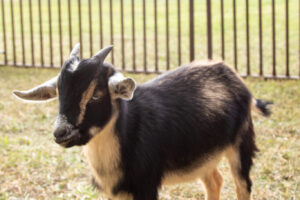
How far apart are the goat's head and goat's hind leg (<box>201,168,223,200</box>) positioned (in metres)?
1.66

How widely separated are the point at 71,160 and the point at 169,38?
29.9 ft

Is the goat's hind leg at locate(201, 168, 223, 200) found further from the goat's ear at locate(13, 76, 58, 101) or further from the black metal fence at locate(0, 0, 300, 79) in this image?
the black metal fence at locate(0, 0, 300, 79)

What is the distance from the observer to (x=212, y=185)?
534 cm

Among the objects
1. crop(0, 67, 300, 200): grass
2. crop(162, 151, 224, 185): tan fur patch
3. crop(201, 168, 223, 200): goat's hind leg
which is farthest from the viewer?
crop(0, 67, 300, 200): grass

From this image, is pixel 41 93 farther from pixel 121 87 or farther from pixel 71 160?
pixel 71 160

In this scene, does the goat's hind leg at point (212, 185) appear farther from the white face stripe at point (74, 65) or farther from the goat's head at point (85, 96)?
the white face stripe at point (74, 65)

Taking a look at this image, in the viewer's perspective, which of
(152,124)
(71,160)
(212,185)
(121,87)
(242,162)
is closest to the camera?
(121,87)

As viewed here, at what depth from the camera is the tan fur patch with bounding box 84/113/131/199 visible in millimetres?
4141

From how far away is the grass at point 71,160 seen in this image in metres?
5.73

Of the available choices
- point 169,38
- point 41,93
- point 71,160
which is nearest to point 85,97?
point 41,93

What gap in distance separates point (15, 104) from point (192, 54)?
3593 millimetres

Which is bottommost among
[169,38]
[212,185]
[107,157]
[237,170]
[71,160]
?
[71,160]

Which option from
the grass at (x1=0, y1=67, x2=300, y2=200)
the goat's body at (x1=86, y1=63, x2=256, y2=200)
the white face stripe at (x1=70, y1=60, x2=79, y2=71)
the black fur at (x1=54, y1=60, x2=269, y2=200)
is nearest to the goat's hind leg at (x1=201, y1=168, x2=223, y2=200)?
the goat's body at (x1=86, y1=63, x2=256, y2=200)

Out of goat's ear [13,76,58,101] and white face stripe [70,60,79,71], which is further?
goat's ear [13,76,58,101]
